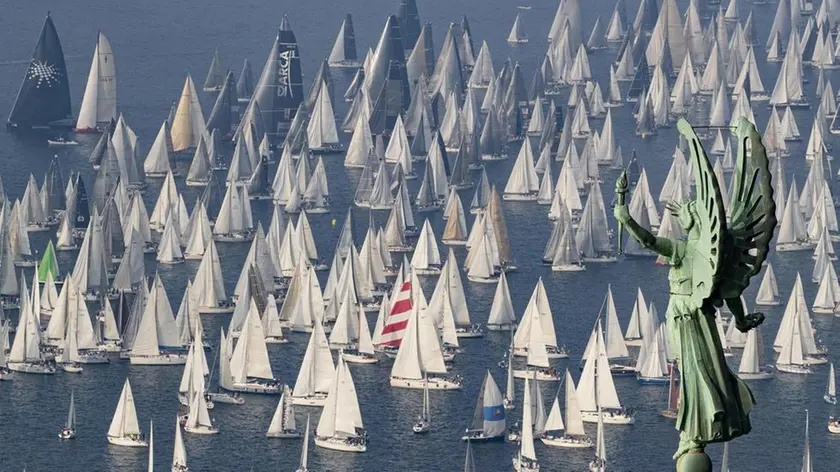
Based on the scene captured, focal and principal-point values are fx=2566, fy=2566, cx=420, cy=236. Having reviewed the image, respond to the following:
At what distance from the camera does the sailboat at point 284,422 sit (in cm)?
10750

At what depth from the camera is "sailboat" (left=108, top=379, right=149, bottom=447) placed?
106812 mm

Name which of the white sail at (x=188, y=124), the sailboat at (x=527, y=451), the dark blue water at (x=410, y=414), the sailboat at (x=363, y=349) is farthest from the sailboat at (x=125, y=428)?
the white sail at (x=188, y=124)

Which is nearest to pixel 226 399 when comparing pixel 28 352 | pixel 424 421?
pixel 424 421

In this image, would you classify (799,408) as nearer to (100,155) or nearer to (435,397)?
(435,397)

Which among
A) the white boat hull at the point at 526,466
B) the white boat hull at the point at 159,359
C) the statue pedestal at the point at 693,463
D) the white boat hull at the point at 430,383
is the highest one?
the white boat hull at the point at 159,359

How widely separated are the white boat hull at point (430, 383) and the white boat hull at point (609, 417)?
23.6ft

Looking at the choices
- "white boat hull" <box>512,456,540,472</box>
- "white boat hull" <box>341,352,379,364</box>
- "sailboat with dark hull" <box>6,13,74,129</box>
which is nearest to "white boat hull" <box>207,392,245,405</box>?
"white boat hull" <box>341,352,379,364</box>

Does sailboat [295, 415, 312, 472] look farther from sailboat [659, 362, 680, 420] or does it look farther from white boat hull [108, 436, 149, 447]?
sailboat [659, 362, 680, 420]

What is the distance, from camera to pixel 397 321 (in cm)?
12275

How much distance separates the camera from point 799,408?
372 ft

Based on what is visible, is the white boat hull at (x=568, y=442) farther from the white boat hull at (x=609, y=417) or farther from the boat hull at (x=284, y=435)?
the boat hull at (x=284, y=435)

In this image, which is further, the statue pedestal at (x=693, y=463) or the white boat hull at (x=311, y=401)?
the white boat hull at (x=311, y=401)

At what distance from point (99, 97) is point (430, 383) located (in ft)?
242

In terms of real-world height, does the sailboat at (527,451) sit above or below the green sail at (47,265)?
below
